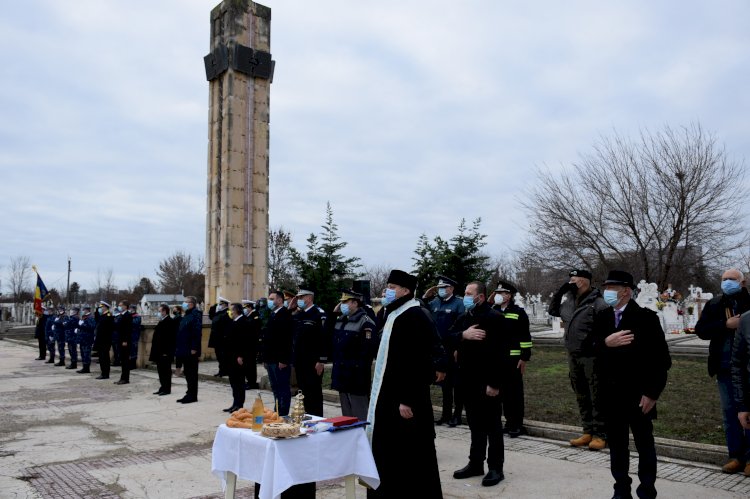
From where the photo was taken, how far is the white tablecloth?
4234 millimetres

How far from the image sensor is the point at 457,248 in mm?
16672

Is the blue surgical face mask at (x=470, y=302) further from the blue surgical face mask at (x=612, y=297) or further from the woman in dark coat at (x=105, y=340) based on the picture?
the woman in dark coat at (x=105, y=340)

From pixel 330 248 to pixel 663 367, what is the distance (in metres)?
14.3

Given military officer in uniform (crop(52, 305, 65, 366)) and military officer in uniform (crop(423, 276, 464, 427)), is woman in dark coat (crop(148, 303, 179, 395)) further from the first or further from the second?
military officer in uniform (crop(52, 305, 65, 366))

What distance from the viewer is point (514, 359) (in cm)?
853

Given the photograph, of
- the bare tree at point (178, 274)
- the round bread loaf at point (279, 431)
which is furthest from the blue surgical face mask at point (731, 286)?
the bare tree at point (178, 274)

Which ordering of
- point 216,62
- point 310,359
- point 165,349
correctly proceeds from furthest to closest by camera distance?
point 216,62 → point 165,349 → point 310,359

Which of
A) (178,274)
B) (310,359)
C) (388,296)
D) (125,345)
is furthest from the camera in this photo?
(178,274)

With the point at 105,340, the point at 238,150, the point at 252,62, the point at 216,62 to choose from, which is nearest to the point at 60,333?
the point at 105,340

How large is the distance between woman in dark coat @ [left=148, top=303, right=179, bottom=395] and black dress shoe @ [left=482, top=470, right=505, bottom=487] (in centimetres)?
930

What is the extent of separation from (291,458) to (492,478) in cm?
271

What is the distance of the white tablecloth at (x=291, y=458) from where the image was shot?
4234 mm

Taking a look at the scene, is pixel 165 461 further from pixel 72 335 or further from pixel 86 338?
pixel 72 335

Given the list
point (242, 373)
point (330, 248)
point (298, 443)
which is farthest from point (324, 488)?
point (330, 248)
